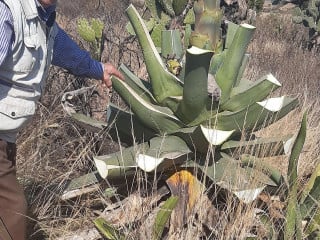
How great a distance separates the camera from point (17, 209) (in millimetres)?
2266

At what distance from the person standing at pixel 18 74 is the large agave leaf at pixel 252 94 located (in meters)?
0.75

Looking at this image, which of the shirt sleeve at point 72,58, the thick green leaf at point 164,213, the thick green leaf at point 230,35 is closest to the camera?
the thick green leaf at point 164,213

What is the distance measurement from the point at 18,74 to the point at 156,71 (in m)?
0.60

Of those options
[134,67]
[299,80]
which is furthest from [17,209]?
[299,80]

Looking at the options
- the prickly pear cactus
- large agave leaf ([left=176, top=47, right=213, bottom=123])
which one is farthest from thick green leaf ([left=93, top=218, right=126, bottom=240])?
the prickly pear cactus

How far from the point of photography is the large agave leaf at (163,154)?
7.48 ft

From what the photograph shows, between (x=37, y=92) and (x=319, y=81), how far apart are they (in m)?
4.31

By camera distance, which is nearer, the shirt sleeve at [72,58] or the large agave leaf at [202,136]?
the large agave leaf at [202,136]

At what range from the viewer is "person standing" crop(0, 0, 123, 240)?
81.9 inches

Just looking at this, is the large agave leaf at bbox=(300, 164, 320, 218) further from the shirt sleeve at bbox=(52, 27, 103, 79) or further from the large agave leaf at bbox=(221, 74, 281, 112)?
the shirt sleeve at bbox=(52, 27, 103, 79)

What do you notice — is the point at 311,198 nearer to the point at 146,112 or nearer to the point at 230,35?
the point at 146,112

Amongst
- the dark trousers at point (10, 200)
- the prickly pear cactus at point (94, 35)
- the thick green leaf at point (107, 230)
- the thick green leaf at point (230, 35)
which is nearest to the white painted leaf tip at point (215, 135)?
the thick green leaf at point (107, 230)

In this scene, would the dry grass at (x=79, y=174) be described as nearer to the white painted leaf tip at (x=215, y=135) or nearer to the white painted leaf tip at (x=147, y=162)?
the white painted leaf tip at (x=147, y=162)

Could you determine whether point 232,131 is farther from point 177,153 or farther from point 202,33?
point 202,33
